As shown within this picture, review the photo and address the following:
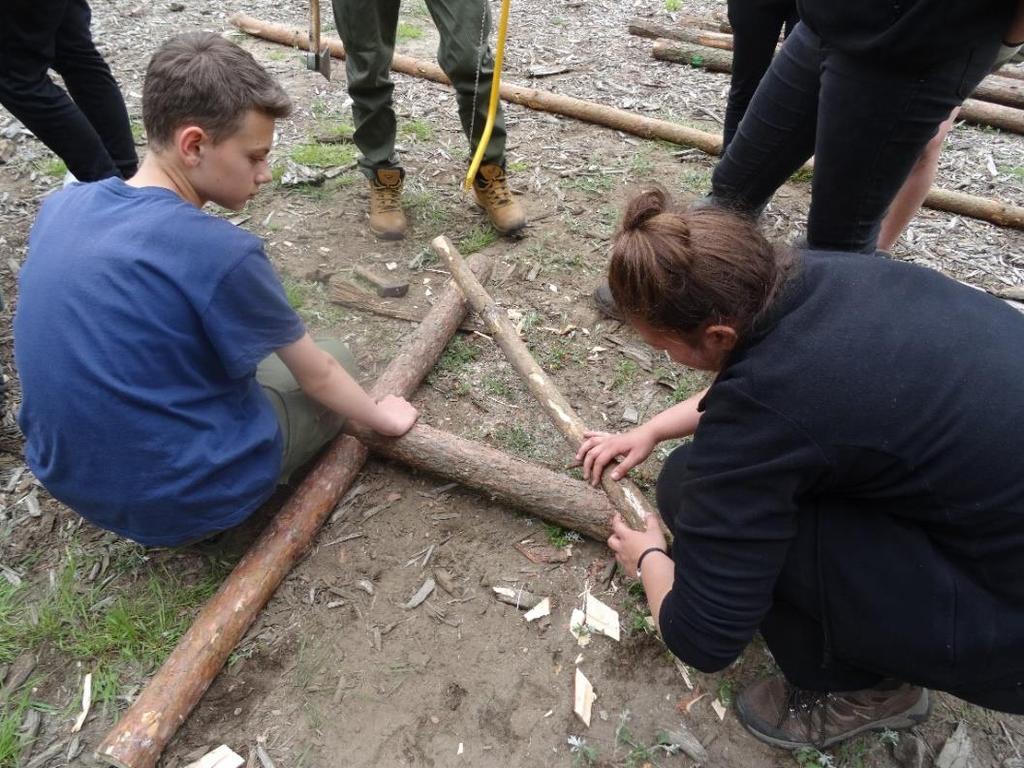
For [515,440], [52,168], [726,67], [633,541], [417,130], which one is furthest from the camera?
[726,67]

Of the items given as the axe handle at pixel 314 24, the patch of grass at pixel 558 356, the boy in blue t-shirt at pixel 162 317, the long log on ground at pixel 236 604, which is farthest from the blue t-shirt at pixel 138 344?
the axe handle at pixel 314 24

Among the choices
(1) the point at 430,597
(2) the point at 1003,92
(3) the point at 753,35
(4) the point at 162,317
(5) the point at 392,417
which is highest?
(3) the point at 753,35

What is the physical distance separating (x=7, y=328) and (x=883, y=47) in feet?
12.5

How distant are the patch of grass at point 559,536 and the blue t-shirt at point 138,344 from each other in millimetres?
1088

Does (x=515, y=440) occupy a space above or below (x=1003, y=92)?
below

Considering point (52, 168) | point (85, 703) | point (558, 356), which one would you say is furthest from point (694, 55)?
point (85, 703)

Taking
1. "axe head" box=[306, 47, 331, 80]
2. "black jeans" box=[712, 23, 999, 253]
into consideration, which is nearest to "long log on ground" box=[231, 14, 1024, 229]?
"axe head" box=[306, 47, 331, 80]

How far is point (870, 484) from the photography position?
4.78 ft

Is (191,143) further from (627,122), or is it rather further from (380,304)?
(627,122)

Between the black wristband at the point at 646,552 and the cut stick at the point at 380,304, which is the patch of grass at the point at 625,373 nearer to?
the cut stick at the point at 380,304

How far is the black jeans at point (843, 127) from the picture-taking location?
196 centimetres

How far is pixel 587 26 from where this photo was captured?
23.4 feet

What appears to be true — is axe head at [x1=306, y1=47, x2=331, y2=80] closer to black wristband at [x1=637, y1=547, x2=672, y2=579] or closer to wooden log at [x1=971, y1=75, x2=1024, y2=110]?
black wristband at [x1=637, y1=547, x2=672, y2=579]

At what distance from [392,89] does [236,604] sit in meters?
2.83
